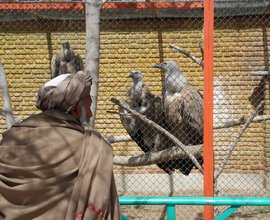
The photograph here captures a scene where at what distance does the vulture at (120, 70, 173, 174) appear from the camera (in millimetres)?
4734

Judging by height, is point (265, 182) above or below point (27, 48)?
below

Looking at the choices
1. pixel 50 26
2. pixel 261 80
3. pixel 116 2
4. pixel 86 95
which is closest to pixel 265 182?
pixel 261 80

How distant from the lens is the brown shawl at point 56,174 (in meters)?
1.41

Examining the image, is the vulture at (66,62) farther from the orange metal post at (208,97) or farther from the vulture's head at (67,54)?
the orange metal post at (208,97)

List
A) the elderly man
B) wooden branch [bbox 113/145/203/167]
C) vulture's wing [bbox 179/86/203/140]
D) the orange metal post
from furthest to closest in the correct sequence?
vulture's wing [bbox 179/86/203/140], wooden branch [bbox 113/145/203/167], the orange metal post, the elderly man

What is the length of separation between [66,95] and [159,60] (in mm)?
4958

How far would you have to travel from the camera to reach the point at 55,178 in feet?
4.59

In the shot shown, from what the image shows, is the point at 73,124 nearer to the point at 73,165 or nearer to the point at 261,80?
the point at 73,165

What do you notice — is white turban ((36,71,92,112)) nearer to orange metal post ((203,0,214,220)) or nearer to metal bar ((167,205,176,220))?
metal bar ((167,205,176,220))

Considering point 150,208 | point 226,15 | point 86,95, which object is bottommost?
point 150,208

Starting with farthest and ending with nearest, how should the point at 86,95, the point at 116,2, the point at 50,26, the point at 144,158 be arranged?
the point at 50,26, the point at 116,2, the point at 144,158, the point at 86,95

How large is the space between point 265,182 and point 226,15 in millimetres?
2527

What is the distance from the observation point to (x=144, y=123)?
4770 mm

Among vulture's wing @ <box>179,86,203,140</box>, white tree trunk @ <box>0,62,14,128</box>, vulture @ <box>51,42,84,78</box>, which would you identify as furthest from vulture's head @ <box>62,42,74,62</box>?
white tree trunk @ <box>0,62,14,128</box>
